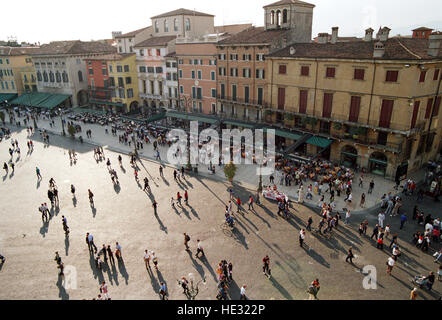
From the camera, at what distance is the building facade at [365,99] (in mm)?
26922

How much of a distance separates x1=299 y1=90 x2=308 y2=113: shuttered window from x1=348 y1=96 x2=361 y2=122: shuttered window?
5147 mm

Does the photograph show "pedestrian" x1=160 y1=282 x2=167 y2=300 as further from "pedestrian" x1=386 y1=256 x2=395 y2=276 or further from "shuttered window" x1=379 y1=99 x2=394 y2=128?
"shuttered window" x1=379 y1=99 x2=394 y2=128

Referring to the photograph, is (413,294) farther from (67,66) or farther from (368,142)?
(67,66)

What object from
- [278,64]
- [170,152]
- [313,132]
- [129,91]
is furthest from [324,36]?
[129,91]

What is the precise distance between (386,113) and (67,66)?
57.7m


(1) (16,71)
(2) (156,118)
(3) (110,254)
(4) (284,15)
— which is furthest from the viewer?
(1) (16,71)

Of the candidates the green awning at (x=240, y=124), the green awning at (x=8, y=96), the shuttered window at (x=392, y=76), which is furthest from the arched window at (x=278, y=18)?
the green awning at (x=8, y=96)

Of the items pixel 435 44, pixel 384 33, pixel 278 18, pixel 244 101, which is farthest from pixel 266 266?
pixel 278 18

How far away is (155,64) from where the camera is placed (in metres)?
51.7

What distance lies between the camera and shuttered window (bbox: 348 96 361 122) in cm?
2994

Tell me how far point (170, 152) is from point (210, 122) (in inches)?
326

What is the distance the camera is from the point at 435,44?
26219 millimetres

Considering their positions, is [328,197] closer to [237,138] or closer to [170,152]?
[237,138]

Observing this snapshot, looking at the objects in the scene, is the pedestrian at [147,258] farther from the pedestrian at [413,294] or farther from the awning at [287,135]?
the awning at [287,135]
